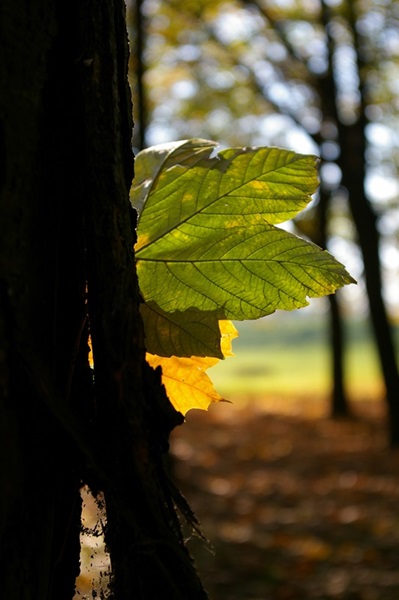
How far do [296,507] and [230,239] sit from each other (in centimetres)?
618

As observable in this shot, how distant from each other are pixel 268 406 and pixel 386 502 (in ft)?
29.7

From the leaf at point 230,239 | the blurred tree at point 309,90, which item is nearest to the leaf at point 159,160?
the leaf at point 230,239

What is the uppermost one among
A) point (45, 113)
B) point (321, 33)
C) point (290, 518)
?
point (321, 33)

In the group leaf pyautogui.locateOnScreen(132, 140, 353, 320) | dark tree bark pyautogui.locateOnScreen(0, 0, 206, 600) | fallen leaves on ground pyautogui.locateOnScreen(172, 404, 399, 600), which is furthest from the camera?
fallen leaves on ground pyautogui.locateOnScreen(172, 404, 399, 600)

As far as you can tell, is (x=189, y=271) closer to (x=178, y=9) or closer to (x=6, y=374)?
(x=6, y=374)

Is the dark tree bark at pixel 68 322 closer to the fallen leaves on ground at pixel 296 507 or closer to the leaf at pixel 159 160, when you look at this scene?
the leaf at pixel 159 160

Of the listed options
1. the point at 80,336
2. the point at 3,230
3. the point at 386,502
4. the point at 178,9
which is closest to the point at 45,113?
the point at 3,230

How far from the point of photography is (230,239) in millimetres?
809

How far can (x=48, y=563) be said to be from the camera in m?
0.68

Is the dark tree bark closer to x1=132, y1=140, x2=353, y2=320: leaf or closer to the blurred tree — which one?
x1=132, y1=140, x2=353, y2=320: leaf

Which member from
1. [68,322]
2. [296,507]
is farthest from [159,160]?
[296,507]

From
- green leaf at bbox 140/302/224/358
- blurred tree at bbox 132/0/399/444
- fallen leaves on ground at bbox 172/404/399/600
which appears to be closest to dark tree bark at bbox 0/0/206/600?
green leaf at bbox 140/302/224/358

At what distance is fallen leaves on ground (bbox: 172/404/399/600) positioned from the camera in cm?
448

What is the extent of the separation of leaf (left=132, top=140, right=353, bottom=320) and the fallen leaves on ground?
993 mm
